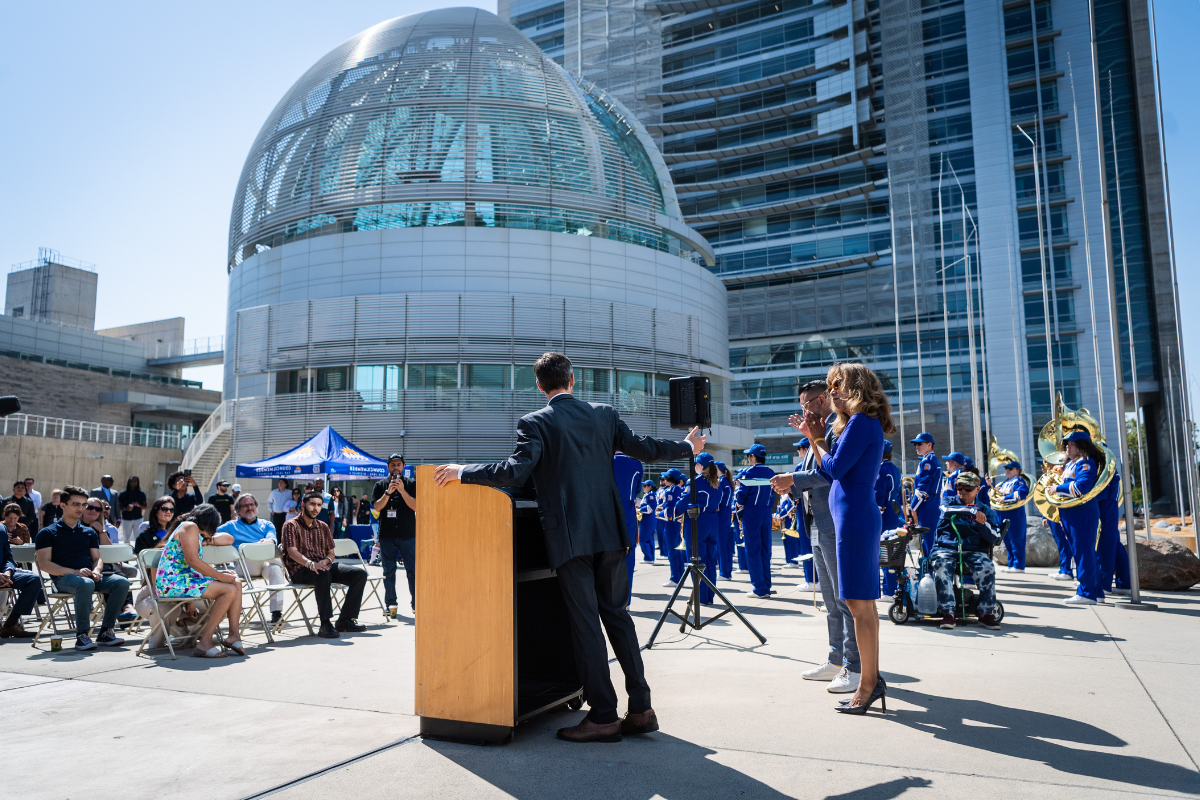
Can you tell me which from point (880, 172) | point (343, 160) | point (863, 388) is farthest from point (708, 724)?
point (880, 172)

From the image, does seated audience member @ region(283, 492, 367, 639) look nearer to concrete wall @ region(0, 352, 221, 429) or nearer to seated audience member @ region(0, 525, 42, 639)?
seated audience member @ region(0, 525, 42, 639)

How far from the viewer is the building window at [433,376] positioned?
30734 millimetres

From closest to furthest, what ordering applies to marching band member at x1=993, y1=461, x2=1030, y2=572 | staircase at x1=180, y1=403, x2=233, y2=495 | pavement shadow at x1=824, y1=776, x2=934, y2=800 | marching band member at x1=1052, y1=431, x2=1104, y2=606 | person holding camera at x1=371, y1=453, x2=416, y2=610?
1. pavement shadow at x1=824, y1=776, x2=934, y2=800
2. marching band member at x1=1052, y1=431, x2=1104, y2=606
3. person holding camera at x1=371, y1=453, x2=416, y2=610
4. marching band member at x1=993, y1=461, x2=1030, y2=572
5. staircase at x1=180, y1=403, x2=233, y2=495

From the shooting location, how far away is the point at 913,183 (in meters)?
54.8

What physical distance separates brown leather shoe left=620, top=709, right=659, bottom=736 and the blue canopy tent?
49.4ft

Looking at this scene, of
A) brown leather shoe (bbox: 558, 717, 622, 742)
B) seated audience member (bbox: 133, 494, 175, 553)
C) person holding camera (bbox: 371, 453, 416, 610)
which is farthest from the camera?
person holding camera (bbox: 371, 453, 416, 610)

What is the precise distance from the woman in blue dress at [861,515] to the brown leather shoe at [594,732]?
1445 mm

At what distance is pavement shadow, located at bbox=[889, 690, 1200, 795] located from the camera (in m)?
3.73

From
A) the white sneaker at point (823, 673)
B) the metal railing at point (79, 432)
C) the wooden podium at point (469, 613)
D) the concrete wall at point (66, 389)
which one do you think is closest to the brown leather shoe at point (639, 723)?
the wooden podium at point (469, 613)

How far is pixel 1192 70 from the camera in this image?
14406mm

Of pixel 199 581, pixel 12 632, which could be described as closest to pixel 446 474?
pixel 199 581

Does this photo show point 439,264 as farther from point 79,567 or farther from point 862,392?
point 862,392

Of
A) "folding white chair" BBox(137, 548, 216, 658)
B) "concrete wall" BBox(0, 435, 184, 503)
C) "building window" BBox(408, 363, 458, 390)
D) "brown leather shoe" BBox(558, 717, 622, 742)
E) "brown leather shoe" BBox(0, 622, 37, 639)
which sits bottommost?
"brown leather shoe" BBox(0, 622, 37, 639)

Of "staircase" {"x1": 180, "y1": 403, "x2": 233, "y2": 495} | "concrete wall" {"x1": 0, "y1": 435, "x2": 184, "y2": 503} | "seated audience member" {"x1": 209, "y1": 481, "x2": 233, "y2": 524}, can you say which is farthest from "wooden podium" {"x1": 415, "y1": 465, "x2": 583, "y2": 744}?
"concrete wall" {"x1": 0, "y1": 435, "x2": 184, "y2": 503}
